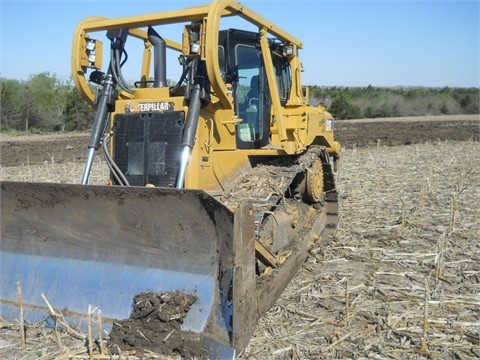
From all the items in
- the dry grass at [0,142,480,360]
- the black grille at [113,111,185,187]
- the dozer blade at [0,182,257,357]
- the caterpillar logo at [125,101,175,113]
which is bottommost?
the dry grass at [0,142,480,360]

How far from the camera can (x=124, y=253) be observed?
13.7 feet

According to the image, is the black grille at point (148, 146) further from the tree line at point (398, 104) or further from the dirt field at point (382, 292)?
the tree line at point (398, 104)

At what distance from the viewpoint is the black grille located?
484 centimetres

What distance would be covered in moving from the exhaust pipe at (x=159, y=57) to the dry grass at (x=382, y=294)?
2428 mm

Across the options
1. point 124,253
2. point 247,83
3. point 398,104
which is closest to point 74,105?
point 398,104

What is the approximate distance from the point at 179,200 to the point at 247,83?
242 centimetres

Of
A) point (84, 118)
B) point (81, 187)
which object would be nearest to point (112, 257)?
point (81, 187)

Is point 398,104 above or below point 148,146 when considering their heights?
above

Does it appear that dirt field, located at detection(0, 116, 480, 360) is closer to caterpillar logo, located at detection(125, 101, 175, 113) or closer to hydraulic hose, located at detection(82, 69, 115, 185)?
hydraulic hose, located at detection(82, 69, 115, 185)

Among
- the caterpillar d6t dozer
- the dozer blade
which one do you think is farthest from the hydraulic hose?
the dozer blade

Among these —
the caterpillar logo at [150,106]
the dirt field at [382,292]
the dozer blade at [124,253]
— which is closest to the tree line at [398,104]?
the dirt field at [382,292]

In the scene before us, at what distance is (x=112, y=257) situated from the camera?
4.21 meters

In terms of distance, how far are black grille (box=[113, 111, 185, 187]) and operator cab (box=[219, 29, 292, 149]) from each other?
982mm

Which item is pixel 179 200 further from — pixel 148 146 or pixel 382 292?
pixel 382 292
